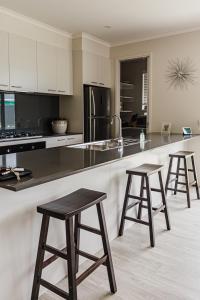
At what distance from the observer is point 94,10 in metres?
3.51

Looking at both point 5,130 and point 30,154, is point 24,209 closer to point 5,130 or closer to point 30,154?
point 30,154

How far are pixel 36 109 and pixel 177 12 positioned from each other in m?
2.64

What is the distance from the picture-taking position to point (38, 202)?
1772 millimetres

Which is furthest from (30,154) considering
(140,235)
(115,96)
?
(115,96)

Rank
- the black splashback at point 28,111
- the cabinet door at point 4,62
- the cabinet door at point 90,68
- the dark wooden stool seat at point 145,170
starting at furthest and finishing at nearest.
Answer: the cabinet door at point 90,68 < the black splashback at point 28,111 < the cabinet door at point 4,62 < the dark wooden stool seat at point 145,170

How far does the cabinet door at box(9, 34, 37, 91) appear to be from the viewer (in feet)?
12.3

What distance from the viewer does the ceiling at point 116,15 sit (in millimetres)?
3320

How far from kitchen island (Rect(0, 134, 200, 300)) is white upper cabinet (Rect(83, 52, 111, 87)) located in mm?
2603

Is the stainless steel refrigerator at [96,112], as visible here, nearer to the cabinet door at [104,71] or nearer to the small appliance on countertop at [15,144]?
the cabinet door at [104,71]

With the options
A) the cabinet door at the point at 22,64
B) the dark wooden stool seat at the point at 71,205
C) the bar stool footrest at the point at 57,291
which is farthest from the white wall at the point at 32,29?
the bar stool footrest at the point at 57,291

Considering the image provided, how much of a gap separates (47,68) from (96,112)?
1.14m

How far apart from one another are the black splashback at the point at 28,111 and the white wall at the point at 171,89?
5.80 feet

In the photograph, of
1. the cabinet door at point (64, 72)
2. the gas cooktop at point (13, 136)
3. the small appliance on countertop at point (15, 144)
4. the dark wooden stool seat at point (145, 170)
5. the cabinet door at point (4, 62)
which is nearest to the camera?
the dark wooden stool seat at point (145, 170)

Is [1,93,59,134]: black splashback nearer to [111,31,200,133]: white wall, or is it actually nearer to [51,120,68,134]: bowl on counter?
[51,120,68,134]: bowl on counter
